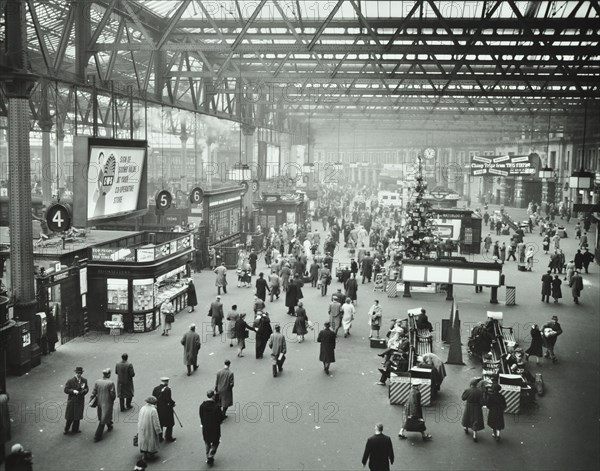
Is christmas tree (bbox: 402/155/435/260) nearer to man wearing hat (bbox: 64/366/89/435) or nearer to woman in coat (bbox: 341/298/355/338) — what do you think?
woman in coat (bbox: 341/298/355/338)

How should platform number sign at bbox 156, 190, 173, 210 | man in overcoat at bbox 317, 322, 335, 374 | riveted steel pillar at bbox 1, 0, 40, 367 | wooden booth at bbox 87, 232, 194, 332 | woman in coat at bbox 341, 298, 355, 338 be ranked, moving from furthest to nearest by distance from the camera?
platform number sign at bbox 156, 190, 173, 210
wooden booth at bbox 87, 232, 194, 332
woman in coat at bbox 341, 298, 355, 338
man in overcoat at bbox 317, 322, 335, 374
riveted steel pillar at bbox 1, 0, 40, 367

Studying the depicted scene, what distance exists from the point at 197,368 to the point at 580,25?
43.8ft

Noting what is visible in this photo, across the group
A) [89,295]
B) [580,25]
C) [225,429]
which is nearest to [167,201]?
[89,295]

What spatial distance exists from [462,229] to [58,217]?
27.3m

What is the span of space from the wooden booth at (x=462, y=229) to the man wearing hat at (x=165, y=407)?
27.6 meters

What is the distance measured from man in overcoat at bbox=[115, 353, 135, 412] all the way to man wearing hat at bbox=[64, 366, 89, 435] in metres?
1.01

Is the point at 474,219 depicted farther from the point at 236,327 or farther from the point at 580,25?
the point at 236,327

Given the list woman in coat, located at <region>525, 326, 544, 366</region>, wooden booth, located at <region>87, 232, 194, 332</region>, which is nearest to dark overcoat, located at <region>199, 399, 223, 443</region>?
wooden booth, located at <region>87, 232, 194, 332</region>

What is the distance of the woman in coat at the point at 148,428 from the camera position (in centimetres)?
1034

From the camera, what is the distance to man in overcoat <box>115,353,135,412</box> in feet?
41.2

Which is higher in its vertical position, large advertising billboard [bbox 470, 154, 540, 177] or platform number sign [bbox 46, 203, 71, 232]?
large advertising billboard [bbox 470, 154, 540, 177]

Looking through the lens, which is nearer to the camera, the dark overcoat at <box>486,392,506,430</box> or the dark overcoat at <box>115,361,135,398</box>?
the dark overcoat at <box>486,392,506,430</box>

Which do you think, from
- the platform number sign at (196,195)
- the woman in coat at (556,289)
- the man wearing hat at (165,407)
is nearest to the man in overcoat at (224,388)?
the man wearing hat at (165,407)

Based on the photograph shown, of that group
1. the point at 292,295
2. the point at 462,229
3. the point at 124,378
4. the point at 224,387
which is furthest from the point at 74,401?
the point at 462,229
